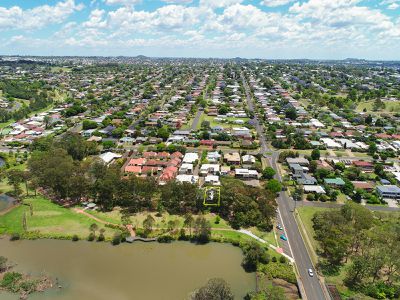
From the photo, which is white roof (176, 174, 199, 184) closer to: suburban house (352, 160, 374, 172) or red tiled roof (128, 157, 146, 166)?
red tiled roof (128, 157, 146, 166)

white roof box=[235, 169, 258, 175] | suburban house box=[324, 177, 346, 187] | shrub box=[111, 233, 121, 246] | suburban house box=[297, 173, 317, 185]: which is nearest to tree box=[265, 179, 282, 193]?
suburban house box=[297, 173, 317, 185]

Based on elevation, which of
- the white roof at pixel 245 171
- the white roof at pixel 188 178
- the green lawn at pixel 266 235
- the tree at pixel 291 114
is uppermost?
the tree at pixel 291 114

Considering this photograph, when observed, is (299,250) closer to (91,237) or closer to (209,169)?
(209,169)

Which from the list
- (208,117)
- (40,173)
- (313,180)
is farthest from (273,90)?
(40,173)

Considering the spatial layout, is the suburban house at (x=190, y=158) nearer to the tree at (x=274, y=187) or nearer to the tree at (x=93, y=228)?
the tree at (x=274, y=187)

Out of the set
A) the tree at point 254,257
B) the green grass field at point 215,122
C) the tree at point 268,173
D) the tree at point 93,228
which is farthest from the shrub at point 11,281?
the green grass field at point 215,122

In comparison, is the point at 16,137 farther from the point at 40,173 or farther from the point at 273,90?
the point at 273,90
